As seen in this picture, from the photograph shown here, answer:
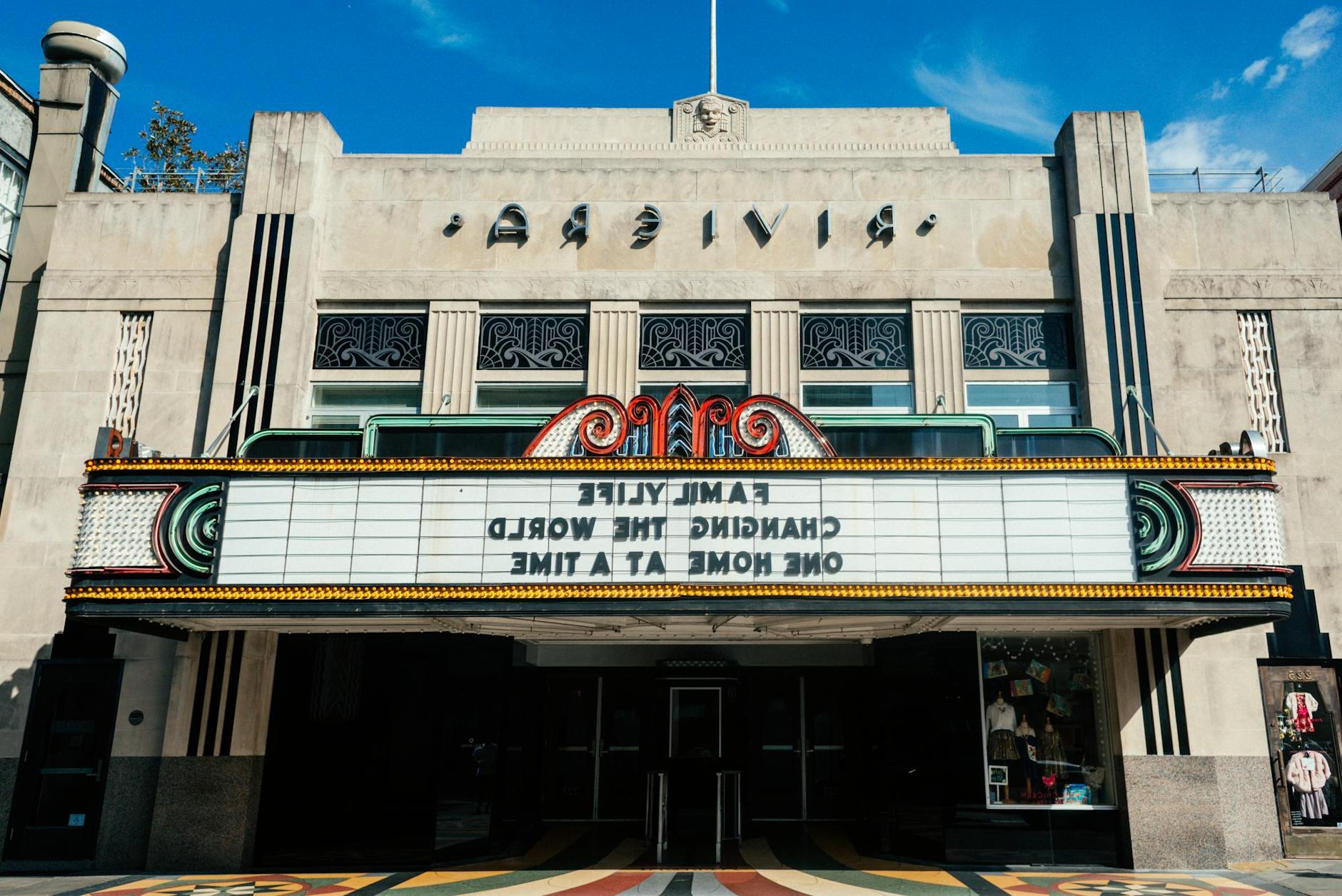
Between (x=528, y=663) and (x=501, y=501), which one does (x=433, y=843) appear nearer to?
(x=528, y=663)

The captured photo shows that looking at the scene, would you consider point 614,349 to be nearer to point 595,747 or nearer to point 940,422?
point 940,422

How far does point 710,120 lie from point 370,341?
695cm

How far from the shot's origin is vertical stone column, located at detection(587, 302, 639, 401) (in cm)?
1553

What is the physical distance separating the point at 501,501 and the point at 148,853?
7421 millimetres

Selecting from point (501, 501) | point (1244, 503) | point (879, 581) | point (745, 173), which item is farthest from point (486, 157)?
point (1244, 503)

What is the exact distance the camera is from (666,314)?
16.0 m

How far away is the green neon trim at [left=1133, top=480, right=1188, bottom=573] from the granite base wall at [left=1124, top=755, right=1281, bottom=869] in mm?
3879

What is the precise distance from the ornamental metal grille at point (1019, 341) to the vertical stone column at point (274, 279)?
1031cm

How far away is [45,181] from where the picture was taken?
682 inches

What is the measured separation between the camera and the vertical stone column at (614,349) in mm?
15531

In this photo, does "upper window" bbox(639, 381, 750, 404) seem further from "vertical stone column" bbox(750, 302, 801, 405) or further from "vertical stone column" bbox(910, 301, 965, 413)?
"vertical stone column" bbox(910, 301, 965, 413)

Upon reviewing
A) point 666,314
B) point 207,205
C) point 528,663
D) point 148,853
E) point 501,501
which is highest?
point 207,205

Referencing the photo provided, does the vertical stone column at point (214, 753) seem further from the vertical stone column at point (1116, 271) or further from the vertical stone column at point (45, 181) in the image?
the vertical stone column at point (1116, 271)

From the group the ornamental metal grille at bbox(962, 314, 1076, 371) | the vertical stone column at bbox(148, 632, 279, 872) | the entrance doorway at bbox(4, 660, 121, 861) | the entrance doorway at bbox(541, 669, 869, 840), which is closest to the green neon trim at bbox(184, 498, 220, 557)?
the vertical stone column at bbox(148, 632, 279, 872)
